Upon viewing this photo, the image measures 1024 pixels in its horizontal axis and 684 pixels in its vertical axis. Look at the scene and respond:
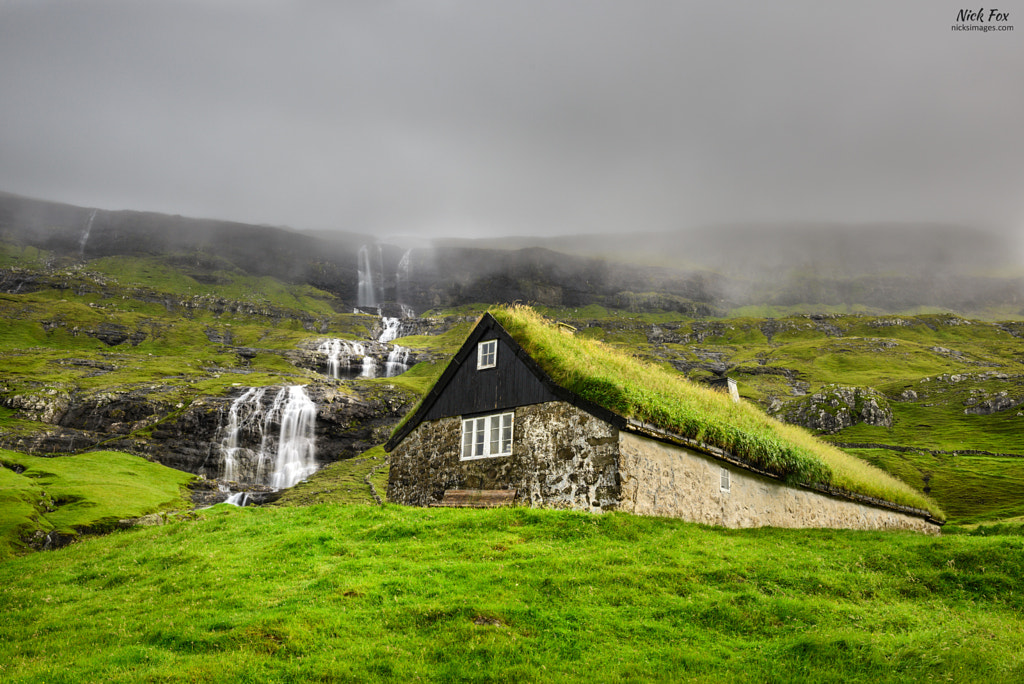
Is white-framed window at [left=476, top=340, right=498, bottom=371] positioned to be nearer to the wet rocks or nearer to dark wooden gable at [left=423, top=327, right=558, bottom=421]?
dark wooden gable at [left=423, top=327, right=558, bottom=421]

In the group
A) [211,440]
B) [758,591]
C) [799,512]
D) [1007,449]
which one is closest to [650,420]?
[758,591]

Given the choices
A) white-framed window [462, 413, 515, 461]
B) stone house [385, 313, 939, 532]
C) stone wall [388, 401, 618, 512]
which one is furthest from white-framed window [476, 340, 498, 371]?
stone wall [388, 401, 618, 512]

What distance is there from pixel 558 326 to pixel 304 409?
66901 millimetres

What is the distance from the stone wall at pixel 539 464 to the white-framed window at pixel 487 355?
2658mm

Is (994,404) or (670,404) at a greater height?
(670,404)

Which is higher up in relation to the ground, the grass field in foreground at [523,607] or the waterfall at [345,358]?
the waterfall at [345,358]

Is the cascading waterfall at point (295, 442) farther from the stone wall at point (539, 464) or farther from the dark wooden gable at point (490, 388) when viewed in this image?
the dark wooden gable at point (490, 388)

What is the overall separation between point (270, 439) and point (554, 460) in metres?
66.1

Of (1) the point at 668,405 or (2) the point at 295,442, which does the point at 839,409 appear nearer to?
(2) the point at 295,442

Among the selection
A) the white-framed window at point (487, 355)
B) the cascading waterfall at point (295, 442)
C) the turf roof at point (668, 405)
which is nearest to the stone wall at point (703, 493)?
the turf roof at point (668, 405)

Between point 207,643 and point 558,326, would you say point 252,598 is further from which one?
point 558,326

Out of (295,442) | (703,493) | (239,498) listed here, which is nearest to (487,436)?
(703,493)

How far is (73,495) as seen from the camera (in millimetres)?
36469

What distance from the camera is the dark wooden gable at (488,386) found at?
2361 centimetres
